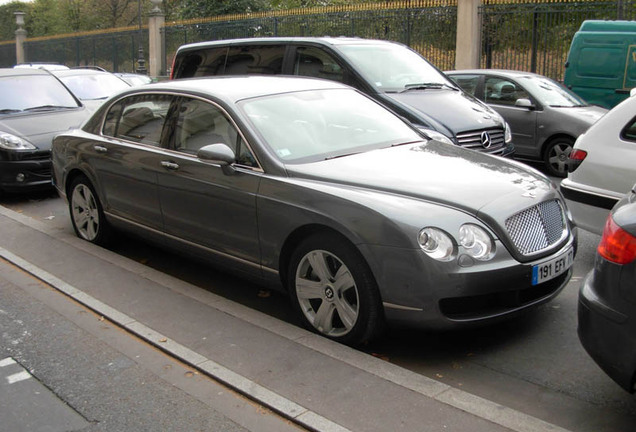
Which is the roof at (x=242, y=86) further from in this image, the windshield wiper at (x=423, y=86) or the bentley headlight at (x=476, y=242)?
the windshield wiper at (x=423, y=86)

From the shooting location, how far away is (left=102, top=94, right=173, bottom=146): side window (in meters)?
6.13

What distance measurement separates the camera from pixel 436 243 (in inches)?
162

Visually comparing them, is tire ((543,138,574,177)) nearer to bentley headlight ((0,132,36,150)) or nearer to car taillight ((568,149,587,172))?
car taillight ((568,149,587,172))

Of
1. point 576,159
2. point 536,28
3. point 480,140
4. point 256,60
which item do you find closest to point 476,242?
point 576,159

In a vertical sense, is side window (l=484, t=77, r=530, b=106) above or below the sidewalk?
above

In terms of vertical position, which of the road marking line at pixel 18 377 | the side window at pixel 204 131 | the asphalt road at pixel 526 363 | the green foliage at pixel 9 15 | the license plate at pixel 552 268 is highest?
the green foliage at pixel 9 15

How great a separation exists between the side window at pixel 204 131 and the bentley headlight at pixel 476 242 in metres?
1.63

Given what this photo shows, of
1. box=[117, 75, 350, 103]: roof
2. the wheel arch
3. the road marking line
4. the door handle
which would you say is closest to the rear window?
box=[117, 75, 350, 103]: roof

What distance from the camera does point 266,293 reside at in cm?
577

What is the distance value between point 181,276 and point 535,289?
3.08 meters

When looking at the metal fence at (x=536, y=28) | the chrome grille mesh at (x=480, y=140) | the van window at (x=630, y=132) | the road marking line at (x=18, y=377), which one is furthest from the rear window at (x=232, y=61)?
the metal fence at (x=536, y=28)

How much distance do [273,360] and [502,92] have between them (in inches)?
332

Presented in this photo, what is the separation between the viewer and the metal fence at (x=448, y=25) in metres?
17.0

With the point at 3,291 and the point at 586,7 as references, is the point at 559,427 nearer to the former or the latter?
the point at 3,291
